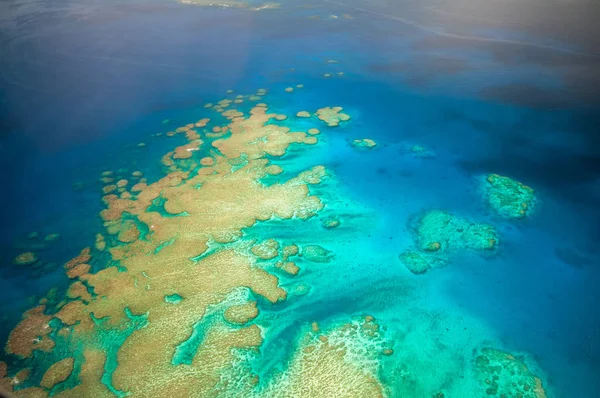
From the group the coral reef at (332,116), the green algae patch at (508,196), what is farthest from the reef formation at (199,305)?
the coral reef at (332,116)

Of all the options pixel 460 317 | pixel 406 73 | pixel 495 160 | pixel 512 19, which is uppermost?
pixel 512 19

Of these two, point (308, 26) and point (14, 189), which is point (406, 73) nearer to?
point (308, 26)

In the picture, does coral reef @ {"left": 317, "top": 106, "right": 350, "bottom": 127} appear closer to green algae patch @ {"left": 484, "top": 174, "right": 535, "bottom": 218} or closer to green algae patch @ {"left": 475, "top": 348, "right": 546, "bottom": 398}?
green algae patch @ {"left": 484, "top": 174, "right": 535, "bottom": 218}

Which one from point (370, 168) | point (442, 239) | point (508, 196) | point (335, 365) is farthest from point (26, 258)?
point (508, 196)

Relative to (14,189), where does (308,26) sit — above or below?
above

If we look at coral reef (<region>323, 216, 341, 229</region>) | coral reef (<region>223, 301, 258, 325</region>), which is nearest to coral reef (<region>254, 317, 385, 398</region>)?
coral reef (<region>223, 301, 258, 325</region>)

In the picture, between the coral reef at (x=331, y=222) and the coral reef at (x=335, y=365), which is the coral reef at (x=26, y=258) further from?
the coral reef at (x=331, y=222)

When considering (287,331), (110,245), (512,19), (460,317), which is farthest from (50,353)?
(512,19)
